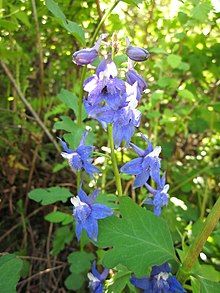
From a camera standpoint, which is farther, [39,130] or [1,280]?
[39,130]

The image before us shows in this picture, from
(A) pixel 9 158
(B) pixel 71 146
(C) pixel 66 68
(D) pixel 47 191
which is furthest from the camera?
(C) pixel 66 68

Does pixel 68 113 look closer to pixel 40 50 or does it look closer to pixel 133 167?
pixel 40 50

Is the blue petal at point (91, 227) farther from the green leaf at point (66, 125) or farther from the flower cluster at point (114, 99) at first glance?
the green leaf at point (66, 125)

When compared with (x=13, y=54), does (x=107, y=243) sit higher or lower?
lower

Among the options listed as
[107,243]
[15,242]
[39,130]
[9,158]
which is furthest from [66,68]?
[107,243]

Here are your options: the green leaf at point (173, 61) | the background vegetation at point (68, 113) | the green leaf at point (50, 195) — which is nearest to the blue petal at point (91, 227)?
the green leaf at point (50, 195)

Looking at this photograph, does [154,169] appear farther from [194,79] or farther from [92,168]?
[194,79]
